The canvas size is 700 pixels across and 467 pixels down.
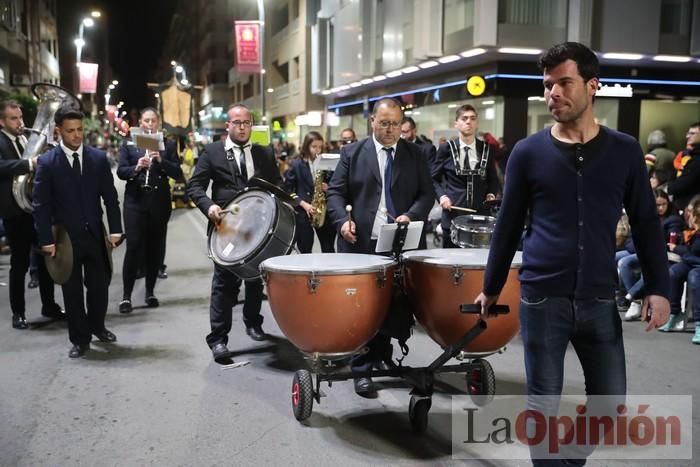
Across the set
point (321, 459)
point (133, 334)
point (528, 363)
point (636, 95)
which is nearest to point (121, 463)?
point (321, 459)

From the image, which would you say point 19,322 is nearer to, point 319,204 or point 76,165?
point 76,165

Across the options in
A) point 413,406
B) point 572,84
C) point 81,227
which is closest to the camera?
point 572,84

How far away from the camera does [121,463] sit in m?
3.87

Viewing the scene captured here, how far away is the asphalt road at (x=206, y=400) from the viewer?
401cm

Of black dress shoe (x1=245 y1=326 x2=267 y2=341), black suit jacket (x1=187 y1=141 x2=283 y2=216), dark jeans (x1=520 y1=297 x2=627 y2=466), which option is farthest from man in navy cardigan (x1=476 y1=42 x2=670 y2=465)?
black dress shoe (x1=245 y1=326 x2=267 y2=341)

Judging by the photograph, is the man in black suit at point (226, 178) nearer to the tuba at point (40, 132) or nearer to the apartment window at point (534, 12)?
the tuba at point (40, 132)

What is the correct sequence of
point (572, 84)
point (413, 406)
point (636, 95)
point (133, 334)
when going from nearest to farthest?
1. point (572, 84)
2. point (413, 406)
3. point (133, 334)
4. point (636, 95)

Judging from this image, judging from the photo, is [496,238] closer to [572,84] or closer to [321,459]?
[572,84]

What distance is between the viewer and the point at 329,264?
4.23 m

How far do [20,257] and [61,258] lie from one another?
59.3 inches

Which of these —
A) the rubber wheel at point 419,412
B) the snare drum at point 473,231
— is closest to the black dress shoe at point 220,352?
the rubber wheel at point 419,412

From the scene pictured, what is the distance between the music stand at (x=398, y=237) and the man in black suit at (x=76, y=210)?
2857 millimetres

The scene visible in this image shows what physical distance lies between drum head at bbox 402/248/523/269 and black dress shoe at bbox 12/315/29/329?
179 inches

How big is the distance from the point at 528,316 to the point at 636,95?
20.5 metres
